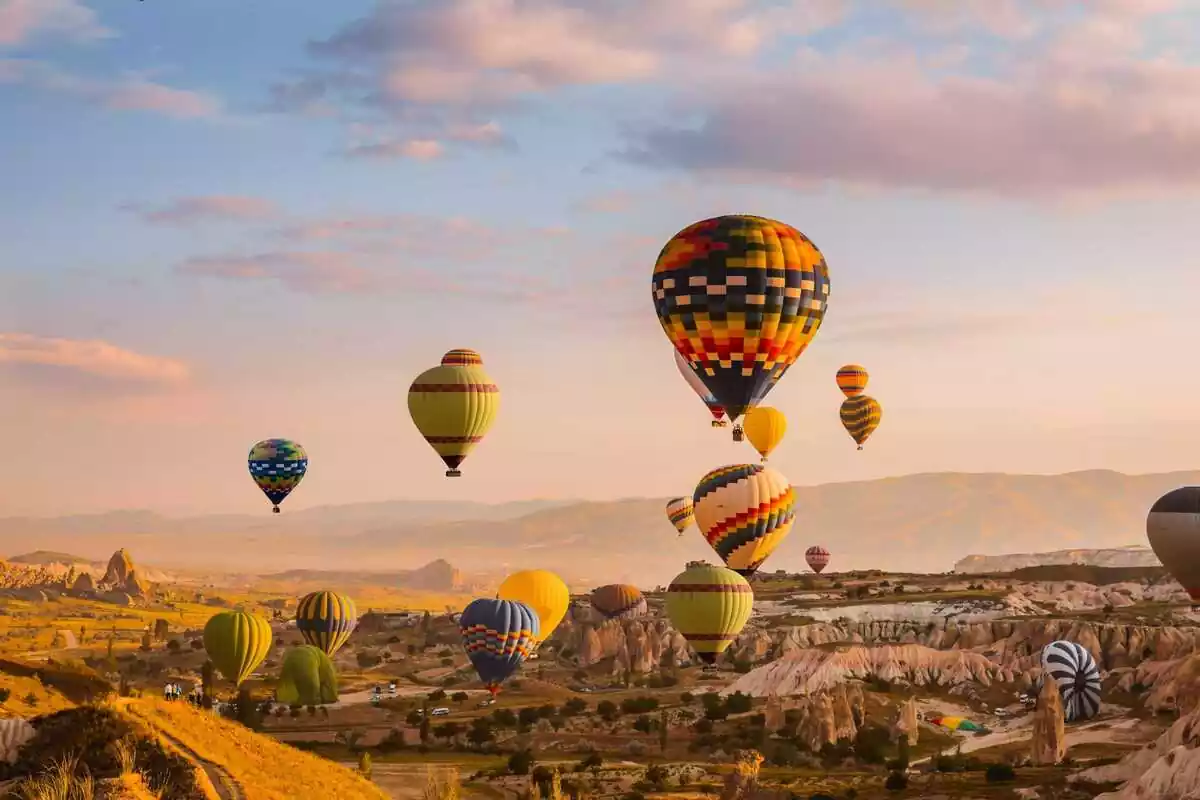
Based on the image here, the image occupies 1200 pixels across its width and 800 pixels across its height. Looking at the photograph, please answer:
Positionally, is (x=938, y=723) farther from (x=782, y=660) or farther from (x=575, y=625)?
(x=575, y=625)

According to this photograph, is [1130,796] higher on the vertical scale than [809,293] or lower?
lower

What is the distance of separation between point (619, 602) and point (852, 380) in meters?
38.5

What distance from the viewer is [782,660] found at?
135875mm

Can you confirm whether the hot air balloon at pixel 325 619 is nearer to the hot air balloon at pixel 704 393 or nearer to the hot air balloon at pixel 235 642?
the hot air balloon at pixel 235 642

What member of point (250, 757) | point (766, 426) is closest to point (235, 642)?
point (766, 426)

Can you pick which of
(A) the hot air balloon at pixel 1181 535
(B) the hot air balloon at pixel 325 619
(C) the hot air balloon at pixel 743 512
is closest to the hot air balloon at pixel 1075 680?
(A) the hot air balloon at pixel 1181 535

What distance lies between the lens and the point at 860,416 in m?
168

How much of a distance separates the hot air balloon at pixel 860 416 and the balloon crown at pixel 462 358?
65026 millimetres

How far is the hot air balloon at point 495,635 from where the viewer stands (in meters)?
107

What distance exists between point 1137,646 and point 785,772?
165 ft

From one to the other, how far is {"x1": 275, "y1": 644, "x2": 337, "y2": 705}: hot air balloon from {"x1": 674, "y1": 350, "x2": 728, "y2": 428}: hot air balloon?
4343 centimetres

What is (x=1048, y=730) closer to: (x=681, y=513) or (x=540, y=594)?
(x=540, y=594)

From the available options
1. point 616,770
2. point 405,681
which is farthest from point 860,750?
point 405,681

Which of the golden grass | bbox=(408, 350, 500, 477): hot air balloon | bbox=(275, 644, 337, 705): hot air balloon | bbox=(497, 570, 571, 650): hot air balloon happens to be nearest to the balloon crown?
bbox=(408, 350, 500, 477): hot air balloon
